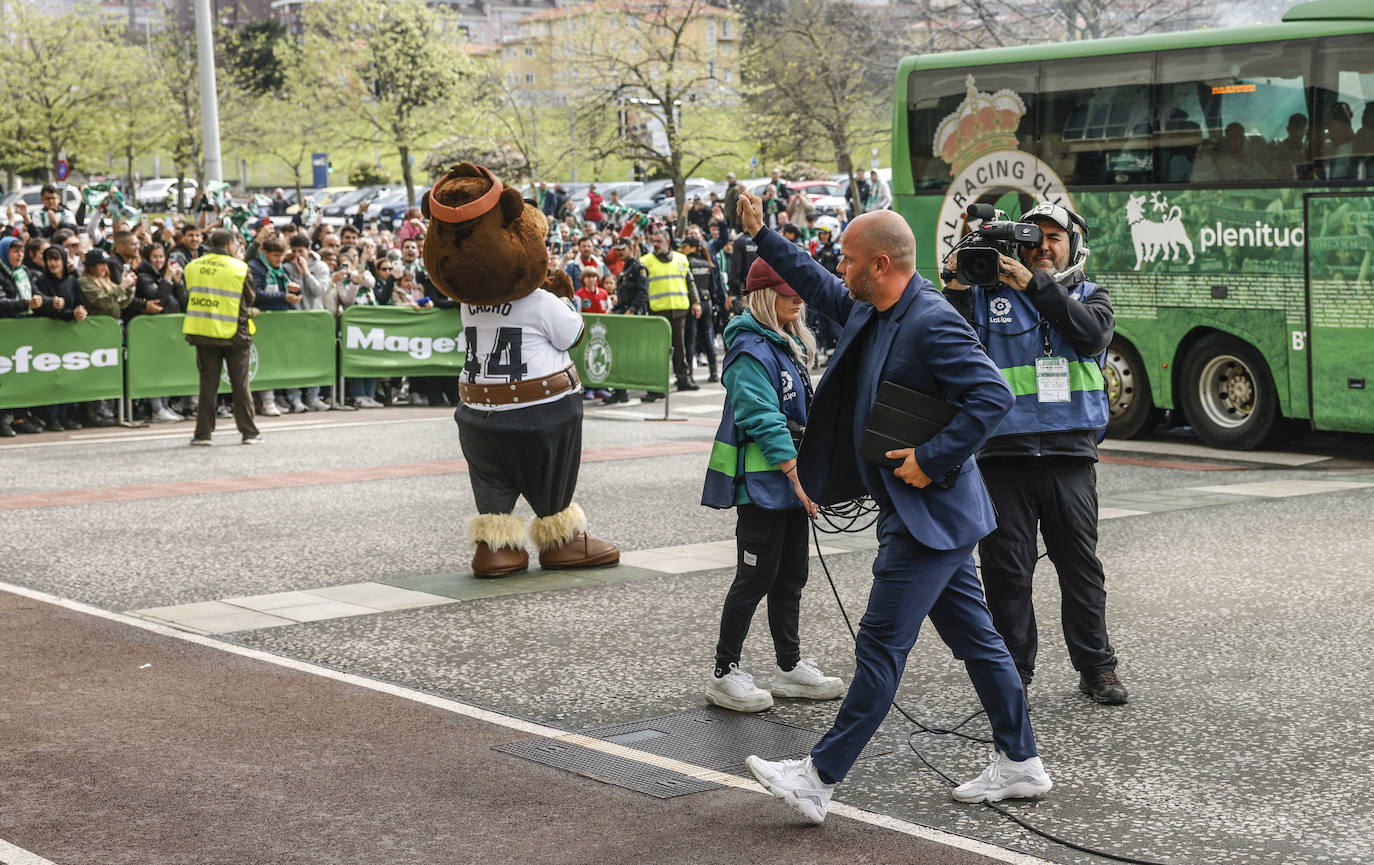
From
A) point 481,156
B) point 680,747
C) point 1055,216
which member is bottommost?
point 680,747

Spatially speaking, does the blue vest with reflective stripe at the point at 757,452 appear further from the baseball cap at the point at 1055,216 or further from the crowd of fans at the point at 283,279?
the crowd of fans at the point at 283,279

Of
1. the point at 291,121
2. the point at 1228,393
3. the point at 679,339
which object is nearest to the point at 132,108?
the point at 291,121

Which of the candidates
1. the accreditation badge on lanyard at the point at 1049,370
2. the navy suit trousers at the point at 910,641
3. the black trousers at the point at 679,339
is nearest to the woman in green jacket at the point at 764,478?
the accreditation badge on lanyard at the point at 1049,370

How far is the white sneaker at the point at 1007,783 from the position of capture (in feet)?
17.0

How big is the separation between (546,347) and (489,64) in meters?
52.7

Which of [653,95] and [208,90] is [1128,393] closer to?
[208,90]

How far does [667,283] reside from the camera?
21.0 m

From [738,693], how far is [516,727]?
0.85 metres

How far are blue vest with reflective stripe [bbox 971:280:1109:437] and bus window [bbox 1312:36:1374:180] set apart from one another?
325 inches

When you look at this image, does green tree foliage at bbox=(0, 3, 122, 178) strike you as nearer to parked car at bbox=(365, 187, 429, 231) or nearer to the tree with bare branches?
parked car at bbox=(365, 187, 429, 231)

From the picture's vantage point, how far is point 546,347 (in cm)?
917

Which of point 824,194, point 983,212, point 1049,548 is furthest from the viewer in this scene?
point 824,194

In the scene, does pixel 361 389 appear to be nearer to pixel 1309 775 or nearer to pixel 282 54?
pixel 1309 775

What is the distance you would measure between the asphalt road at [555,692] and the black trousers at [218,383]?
3.20 m
